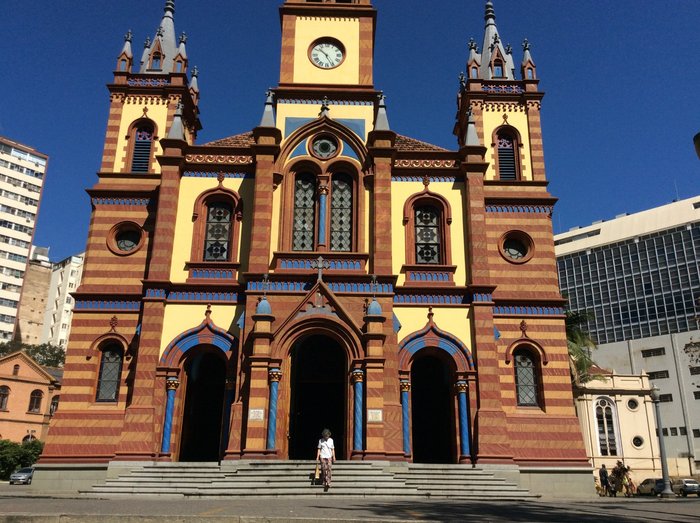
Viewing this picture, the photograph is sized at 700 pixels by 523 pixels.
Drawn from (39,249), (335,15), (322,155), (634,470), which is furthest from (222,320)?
(39,249)

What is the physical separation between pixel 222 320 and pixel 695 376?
61211 millimetres

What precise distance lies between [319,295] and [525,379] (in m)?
8.47

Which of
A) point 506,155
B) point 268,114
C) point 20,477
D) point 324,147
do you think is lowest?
point 20,477

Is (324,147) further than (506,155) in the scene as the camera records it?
No

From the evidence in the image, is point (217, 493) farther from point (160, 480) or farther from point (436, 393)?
point (436, 393)

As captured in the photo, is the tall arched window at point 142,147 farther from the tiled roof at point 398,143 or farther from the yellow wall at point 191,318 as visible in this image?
the yellow wall at point 191,318

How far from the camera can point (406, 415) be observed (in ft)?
73.5

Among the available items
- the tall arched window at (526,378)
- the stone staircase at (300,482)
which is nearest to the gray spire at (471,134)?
the tall arched window at (526,378)

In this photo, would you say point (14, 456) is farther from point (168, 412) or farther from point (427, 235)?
point (427, 235)

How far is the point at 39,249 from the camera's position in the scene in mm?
106062

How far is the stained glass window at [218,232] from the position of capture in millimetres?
24797

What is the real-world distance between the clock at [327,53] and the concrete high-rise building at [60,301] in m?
83.0

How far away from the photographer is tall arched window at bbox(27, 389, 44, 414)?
2196 inches

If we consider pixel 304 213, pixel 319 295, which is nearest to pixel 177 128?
pixel 304 213
